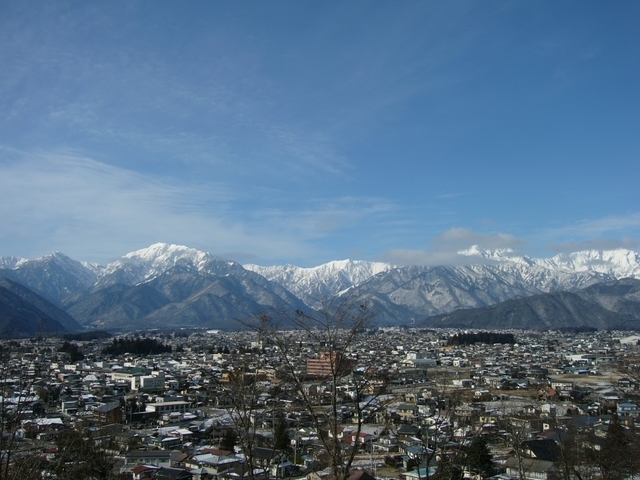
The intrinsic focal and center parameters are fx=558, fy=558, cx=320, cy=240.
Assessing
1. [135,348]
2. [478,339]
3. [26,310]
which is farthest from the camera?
[26,310]

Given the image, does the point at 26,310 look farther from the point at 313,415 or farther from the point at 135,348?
the point at 313,415

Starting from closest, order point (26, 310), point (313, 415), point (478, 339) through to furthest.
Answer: point (313, 415) < point (478, 339) < point (26, 310)

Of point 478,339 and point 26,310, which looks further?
point 26,310

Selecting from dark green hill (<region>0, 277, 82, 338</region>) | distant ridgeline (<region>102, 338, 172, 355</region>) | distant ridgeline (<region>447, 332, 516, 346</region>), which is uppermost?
dark green hill (<region>0, 277, 82, 338</region>)

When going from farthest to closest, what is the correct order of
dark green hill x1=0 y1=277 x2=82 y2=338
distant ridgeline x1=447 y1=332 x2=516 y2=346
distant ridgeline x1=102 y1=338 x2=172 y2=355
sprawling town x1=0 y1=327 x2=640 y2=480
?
dark green hill x1=0 y1=277 x2=82 y2=338, distant ridgeline x1=447 y1=332 x2=516 y2=346, distant ridgeline x1=102 y1=338 x2=172 y2=355, sprawling town x1=0 y1=327 x2=640 y2=480

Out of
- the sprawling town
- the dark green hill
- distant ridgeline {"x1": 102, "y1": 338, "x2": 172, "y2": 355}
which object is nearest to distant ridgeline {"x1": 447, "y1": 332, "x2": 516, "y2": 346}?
the sprawling town

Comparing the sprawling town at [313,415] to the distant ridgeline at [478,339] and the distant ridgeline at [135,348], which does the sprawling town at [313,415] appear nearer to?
the distant ridgeline at [135,348]

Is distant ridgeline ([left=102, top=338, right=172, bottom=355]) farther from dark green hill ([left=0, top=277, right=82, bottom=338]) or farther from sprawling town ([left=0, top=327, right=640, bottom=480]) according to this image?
dark green hill ([left=0, top=277, right=82, bottom=338])

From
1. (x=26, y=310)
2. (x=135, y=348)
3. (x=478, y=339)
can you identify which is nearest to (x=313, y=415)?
(x=135, y=348)

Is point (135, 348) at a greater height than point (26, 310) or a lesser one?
lesser
